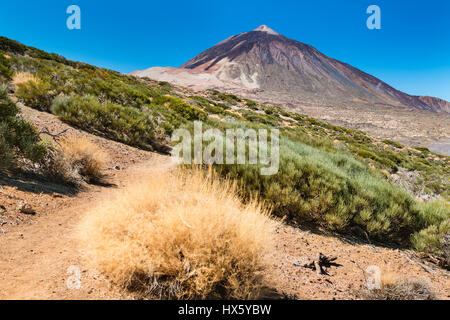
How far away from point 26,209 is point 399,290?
427 cm

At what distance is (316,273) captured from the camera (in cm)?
273

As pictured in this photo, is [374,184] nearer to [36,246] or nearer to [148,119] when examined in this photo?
[36,246]

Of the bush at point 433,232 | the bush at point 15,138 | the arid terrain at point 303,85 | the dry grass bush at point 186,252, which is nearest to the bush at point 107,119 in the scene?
the bush at point 15,138

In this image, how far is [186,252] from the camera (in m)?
1.84

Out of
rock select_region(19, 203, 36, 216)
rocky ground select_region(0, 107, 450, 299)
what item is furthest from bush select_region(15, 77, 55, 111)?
rock select_region(19, 203, 36, 216)

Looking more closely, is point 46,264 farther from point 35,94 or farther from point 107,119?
point 35,94

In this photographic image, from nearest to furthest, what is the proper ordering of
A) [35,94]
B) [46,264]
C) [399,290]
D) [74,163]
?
[46,264], [399,290], [74,163], [35,94]

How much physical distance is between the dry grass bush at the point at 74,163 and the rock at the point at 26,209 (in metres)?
1.19

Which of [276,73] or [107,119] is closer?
[107,119]

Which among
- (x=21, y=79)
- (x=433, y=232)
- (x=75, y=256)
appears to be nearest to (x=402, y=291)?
(x=433, y=232)

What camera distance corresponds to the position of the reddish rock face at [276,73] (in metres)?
99.9
